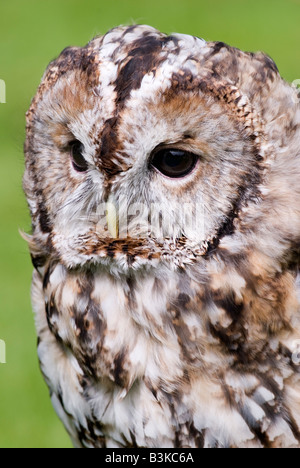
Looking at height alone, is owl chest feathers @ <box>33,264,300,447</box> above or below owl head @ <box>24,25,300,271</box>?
below

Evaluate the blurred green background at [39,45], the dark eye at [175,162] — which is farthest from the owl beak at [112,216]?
the blurred green background at [39,45]

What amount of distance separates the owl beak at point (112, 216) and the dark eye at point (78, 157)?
10 cm

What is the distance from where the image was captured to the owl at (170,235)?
1.68 meters

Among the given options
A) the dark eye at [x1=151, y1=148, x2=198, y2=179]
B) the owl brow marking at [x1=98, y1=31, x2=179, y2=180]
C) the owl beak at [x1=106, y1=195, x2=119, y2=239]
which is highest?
the owl brow marking at [x1=98, y1=31, x2=179, y2=180]

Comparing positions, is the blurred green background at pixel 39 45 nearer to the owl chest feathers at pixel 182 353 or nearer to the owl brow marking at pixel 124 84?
the owl chest feathers at pixel 182 353

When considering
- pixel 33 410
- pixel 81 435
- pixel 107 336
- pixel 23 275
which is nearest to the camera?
pixel 107 336

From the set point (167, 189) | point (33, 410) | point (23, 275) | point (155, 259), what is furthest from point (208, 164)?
point (23, 275)

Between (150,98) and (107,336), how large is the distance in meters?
0.63

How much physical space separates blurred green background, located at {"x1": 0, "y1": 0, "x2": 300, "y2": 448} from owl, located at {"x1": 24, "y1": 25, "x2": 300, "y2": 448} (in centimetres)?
143

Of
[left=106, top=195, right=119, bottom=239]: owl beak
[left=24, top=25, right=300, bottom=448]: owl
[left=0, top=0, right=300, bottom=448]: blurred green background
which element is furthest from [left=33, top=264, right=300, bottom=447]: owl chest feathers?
[left=0, top=0, right=300, bottom=448]: blurred green background

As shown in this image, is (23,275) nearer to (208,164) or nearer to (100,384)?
(100,384)

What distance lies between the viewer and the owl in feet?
5.51

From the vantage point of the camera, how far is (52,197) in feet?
6.16

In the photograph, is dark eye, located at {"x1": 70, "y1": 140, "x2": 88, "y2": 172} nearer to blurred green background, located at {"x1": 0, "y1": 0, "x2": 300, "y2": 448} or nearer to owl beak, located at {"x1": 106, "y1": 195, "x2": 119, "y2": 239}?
owl beak, located at {"x1": 106, "y1": 195, "x2": 119, "y2": 239}
